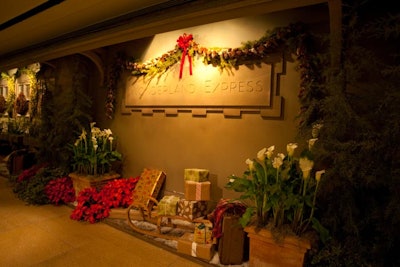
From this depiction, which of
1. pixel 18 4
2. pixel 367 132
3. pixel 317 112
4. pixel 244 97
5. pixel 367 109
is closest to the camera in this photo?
pixel 367 132

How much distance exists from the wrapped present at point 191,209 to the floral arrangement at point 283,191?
77cm

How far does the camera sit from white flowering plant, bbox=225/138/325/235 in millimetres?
2076

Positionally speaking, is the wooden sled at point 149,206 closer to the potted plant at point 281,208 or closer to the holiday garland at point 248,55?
the potted plant at point 281,208

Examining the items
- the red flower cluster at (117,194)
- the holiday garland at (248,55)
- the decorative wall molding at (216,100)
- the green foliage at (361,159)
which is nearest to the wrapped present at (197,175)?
the decorative wall molding at (216,100)

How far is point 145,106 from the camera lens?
395cm

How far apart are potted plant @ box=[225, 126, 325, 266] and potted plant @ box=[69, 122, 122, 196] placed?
7.44 feet

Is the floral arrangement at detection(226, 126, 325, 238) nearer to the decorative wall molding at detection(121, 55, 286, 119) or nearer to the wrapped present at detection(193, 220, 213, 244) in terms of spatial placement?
the wrapped present at detection(193, 220, 213, 244)

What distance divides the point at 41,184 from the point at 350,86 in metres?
4.28

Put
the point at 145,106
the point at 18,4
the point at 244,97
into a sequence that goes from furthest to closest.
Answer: the point at 145,106 → the point at 244,97 → the point at 18,4

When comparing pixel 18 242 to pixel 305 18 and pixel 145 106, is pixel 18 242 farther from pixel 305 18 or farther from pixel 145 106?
pixel 305 18

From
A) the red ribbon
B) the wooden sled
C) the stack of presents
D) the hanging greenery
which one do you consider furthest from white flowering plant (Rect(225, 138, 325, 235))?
the hanging greenery

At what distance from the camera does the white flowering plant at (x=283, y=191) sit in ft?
6.81

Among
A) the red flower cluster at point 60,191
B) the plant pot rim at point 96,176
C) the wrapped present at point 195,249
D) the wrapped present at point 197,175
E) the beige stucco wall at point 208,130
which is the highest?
the beige stucco wall at point 208,130

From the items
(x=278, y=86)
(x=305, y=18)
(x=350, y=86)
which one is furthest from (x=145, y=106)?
(x=350, y=86)
